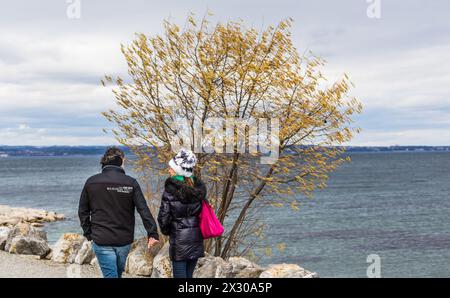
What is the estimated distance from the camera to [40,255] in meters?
14.4

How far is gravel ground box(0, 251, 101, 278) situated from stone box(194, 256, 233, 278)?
253cm

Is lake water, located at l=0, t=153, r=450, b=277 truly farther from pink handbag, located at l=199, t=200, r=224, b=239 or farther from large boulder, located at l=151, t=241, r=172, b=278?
pink handbag, located at l=199, t=200, r=224, b=239

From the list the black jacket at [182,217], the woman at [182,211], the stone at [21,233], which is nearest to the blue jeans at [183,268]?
the woman at [182,211]

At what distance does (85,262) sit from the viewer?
13531mm

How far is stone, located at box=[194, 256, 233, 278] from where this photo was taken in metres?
11.4

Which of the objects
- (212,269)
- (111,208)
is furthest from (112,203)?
(212,269)

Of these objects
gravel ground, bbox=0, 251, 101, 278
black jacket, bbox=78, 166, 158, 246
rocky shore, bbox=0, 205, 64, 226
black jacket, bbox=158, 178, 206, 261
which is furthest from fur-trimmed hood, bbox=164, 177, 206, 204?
rocky shore, bbox=0, 205, 64, 226

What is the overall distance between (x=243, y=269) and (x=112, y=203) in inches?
202

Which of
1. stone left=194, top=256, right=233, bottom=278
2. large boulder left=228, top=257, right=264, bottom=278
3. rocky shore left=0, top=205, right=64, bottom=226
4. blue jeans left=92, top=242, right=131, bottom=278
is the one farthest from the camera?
rocky shore left=0, top=205, right=64, bottom=226

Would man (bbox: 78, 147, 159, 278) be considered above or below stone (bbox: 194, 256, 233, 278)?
above

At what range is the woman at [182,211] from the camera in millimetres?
7473
